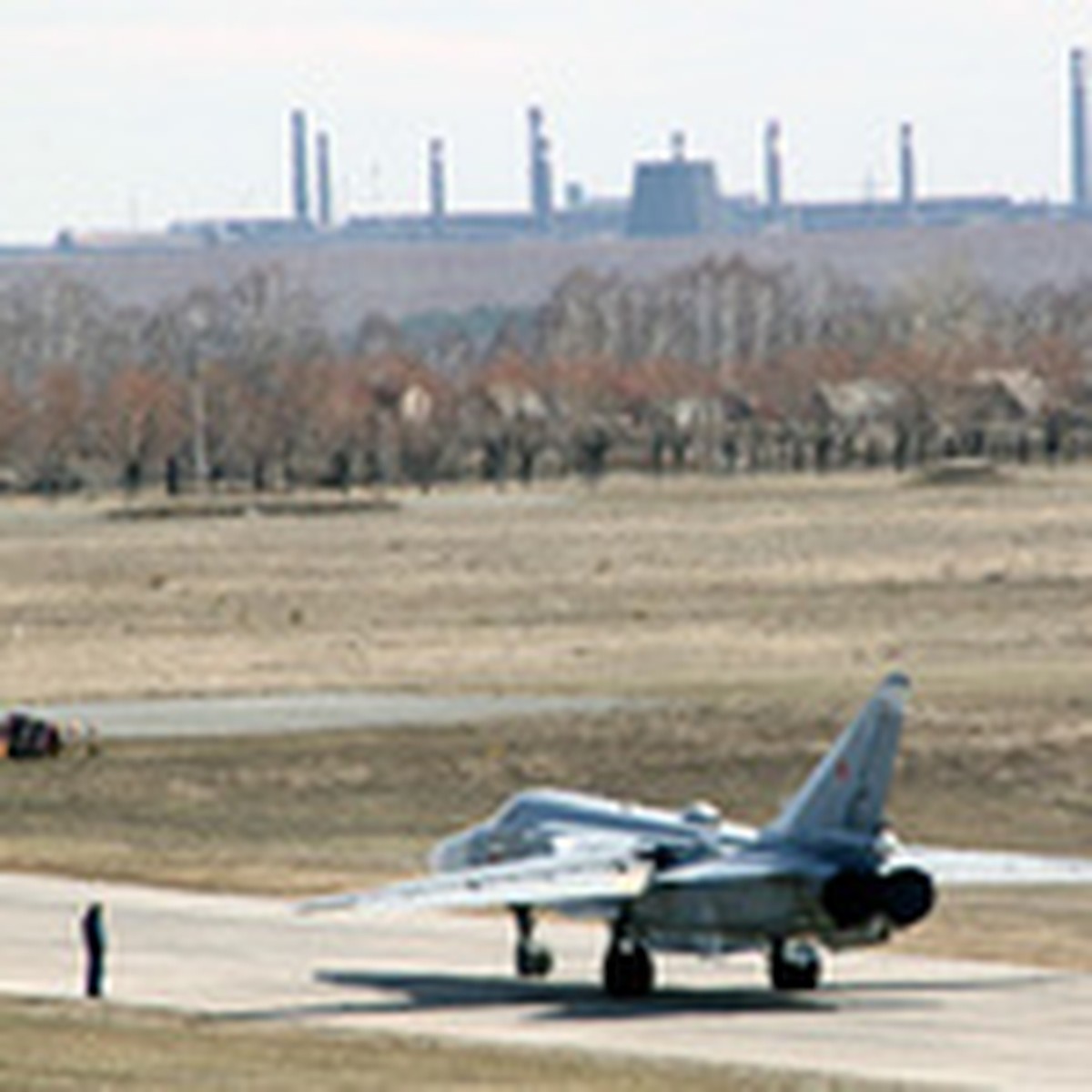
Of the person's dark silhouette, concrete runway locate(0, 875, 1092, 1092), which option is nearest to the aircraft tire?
concrete runway locate(0, 875, 1092, 1092)

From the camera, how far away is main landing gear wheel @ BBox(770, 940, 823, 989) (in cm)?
5328

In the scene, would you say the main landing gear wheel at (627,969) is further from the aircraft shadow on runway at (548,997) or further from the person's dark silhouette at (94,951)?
the person's dark silhouette at (94,951)

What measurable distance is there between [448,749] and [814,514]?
96.6 meters

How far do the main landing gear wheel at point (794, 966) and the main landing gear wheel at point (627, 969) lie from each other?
1.65 m

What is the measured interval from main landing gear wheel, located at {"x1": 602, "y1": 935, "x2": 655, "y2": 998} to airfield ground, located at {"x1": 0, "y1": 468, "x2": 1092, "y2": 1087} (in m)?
6.41

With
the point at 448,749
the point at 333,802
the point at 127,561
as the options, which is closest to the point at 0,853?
the point at 333,802

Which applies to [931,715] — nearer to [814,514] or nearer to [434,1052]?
[434,1052]

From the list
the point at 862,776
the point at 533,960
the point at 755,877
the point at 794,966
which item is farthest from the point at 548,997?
the point at 862,776

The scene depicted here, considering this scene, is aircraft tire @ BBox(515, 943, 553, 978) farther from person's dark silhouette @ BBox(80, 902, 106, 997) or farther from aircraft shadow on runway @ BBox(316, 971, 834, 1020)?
person's dark silhouette @ BBox(80, 902, 106, 997)

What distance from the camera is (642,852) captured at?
52.9 m

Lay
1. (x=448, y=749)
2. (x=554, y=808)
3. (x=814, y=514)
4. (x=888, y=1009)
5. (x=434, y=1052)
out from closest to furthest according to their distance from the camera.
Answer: (x=434, y=1052) → (x=888, y=1009) → (x=554, y=808) → (x=448, y=749) → (x=814, y=514)

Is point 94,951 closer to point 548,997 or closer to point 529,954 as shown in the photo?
point 529,954

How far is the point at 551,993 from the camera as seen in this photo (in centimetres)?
5444

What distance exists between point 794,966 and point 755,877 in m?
2.69
